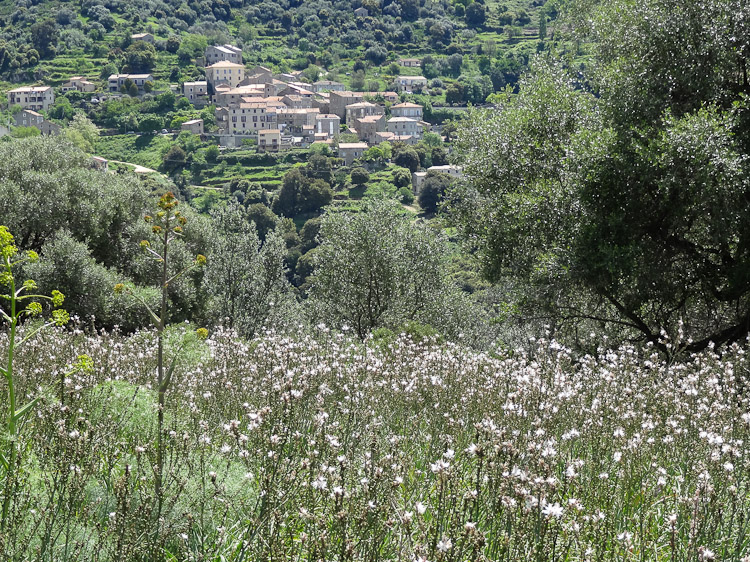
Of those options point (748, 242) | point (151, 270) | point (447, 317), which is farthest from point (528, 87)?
point (151, 270)

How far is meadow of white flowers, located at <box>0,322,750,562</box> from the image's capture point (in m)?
2.69

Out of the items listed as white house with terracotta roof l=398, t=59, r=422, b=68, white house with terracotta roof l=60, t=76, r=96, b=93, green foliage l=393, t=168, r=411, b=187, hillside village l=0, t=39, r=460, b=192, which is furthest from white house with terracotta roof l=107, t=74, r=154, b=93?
white house with terracotta roof l=398, t=59, r=422, b=68

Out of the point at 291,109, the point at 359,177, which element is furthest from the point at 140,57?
the point at 359,177

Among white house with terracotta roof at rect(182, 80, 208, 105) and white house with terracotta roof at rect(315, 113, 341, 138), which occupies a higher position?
white house with terracotta roof at rect(182, 80, 208, 105)

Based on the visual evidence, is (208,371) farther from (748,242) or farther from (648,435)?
(748,242)

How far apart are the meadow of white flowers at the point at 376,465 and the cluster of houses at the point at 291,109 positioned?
130 m

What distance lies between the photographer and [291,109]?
153 metres

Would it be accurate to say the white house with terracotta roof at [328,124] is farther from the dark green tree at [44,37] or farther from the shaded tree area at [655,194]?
the shaded tree area at [655,194]

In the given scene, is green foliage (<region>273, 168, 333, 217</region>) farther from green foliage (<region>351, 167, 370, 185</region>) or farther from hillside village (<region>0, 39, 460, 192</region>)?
hillside village (<region>0, 39, 460, 192</region>)

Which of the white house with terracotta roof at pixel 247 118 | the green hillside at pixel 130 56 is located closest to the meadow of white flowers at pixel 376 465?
the white house with terracotta roof at pixel 247 118

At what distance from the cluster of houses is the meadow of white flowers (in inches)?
5119

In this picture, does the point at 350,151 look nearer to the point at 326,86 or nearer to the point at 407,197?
the point at 407,197

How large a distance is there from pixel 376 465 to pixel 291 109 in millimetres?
156866

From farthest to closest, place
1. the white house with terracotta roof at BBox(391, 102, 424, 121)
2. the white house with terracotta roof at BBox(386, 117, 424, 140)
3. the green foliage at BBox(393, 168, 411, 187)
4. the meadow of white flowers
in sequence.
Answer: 1. the white house with terracotta roof at BBox(391, 102, 424, 121)
2. the white house with terracotta roof at BBox(386, 117, 424, 140)
3. the green foliage at BBox(393, 168, 411, 187)
4. the meadow of white flowers
